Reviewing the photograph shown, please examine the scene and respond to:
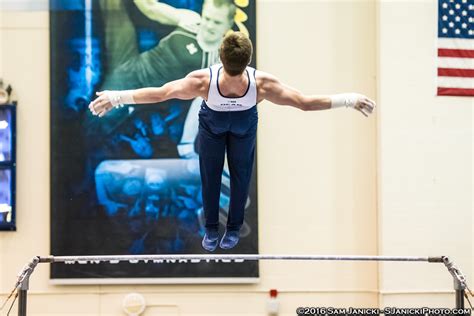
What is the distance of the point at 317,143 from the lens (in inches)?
309

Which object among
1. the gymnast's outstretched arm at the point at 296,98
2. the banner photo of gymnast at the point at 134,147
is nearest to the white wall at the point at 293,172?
the banner photo of gymnast at the point at 134,147

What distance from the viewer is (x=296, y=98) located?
4.36 meters

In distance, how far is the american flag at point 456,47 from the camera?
25.0 ft

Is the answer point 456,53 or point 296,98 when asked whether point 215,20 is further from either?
point 296,98

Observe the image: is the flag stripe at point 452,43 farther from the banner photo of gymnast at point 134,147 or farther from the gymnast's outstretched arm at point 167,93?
the gymnast's outstretched arm at point 167,93

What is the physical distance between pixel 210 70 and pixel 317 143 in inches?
147

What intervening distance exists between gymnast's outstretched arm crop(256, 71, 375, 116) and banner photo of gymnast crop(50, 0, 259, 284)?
132 inches

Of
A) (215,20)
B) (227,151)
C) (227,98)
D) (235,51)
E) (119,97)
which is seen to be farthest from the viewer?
(215,20)

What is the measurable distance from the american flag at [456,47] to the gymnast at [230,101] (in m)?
3.46

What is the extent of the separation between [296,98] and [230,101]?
0.40 m

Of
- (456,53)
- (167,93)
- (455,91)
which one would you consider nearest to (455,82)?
(455,91)

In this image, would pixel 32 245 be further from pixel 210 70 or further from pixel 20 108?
pixel 210 70

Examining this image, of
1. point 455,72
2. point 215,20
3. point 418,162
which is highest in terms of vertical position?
point 215,20

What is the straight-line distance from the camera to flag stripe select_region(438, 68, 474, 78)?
7.65 meters
